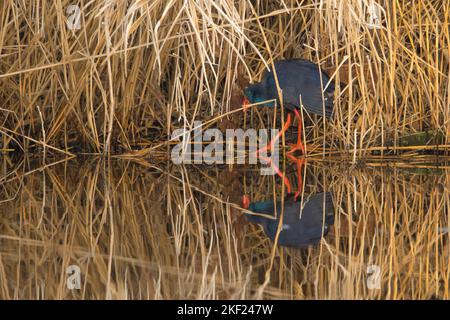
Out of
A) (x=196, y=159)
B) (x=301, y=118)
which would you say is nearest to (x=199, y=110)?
(x=196, y=159)

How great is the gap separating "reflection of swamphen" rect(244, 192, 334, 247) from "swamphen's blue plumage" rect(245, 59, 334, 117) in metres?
0.65

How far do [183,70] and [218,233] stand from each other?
58.5 inches

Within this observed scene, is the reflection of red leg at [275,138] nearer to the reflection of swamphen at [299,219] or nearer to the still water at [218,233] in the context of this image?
the still water at [218,233]

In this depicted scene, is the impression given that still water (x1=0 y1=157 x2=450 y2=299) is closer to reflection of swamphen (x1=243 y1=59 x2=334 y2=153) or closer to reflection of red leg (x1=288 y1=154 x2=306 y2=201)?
reflection of red leg (x1=288 y1=154 x2=306 y2=201)

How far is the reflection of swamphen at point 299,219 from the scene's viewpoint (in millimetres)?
2197

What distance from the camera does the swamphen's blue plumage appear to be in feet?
10.9

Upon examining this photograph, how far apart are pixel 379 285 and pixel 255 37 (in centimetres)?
207

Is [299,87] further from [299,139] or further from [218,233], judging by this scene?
[218,233]

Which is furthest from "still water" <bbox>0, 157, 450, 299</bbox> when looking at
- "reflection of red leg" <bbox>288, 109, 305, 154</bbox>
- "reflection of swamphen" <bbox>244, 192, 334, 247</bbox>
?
"reflection of red leg" <bbox>288, 109, 305, 154</bbox>

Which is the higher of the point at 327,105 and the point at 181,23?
the point at 181,23

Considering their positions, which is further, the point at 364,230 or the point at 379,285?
the point at 364,230

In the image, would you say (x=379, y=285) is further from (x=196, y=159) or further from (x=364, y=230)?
(x=196, y=159)

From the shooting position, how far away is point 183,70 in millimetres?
3641

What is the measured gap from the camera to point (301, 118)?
11.3 ft
